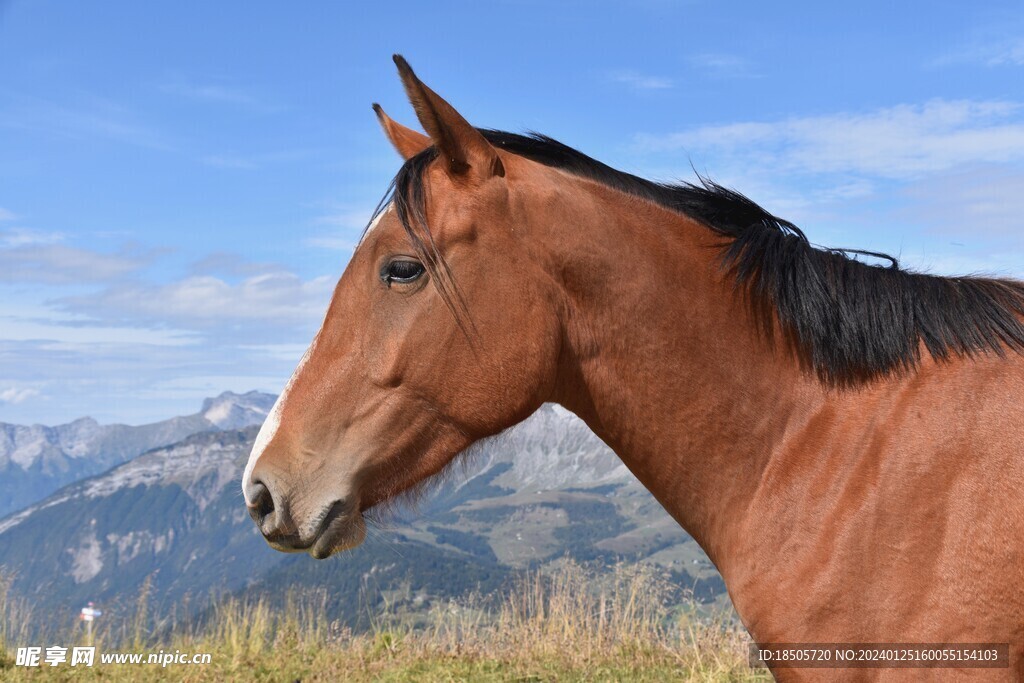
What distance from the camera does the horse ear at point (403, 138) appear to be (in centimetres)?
367

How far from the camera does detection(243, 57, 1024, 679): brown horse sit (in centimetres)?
286

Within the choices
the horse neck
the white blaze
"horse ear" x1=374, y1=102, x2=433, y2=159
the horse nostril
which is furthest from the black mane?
the horse nostril

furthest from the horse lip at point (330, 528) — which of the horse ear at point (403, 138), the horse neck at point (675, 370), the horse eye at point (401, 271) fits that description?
the horse ear at point (403, 138)

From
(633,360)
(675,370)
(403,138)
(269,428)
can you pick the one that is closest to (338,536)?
(269,428)

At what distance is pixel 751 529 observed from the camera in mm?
2889

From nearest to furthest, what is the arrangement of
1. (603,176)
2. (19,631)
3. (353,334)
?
(353,334) < (603,176) < (19,631)

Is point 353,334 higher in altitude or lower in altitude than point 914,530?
higher

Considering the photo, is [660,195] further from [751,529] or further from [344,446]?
[344,446]

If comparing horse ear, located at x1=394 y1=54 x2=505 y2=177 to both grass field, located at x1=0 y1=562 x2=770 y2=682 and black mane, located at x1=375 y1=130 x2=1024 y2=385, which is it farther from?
grass field, located at x1=0 y1=562 x2=770 y2=682

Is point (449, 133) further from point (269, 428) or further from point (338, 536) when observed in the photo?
point (338, 536)

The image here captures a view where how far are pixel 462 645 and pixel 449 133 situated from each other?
18.3ft

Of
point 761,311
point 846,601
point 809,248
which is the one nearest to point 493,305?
point 761,311

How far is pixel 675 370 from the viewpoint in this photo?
3061mm

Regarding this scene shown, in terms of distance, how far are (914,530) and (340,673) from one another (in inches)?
204
